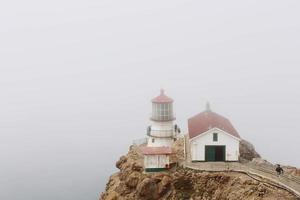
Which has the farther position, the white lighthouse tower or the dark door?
the white lighthouse tower

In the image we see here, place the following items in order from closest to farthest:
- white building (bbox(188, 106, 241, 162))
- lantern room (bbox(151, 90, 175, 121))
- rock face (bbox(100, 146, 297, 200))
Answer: rock face (bbox(100, 146, 297, 200)), white building (bbox(188, 106, 241, 162)), lantern room (bbox(151, 90, 175, 121))

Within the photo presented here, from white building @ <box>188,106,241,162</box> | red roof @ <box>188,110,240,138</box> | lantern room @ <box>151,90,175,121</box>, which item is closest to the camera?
white building @ <box>188,106,241,162</box>

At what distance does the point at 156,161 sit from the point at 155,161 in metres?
0.08

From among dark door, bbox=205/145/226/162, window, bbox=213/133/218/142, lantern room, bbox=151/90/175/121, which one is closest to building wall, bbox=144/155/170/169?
dark door, bbox=205/145/226/162

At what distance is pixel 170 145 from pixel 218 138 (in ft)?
20.7

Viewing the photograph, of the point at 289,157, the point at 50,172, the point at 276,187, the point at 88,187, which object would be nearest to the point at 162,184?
the point at 276,187

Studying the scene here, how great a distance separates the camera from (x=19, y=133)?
13638 centimetres

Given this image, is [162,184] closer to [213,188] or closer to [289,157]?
[213,188]

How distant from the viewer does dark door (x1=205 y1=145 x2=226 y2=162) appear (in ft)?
111

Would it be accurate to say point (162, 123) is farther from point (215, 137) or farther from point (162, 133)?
point (215, 137)

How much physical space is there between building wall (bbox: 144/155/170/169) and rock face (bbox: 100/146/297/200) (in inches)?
36.0

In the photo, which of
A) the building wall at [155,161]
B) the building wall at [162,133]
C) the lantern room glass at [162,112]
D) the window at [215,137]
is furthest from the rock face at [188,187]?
the lantern room glass at [162,112]

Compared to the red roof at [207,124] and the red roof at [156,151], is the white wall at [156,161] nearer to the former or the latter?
the red roof at [156,151]

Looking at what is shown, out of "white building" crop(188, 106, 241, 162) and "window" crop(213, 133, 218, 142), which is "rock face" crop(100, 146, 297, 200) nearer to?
"white building" crop(188, 106, 241, 162)
